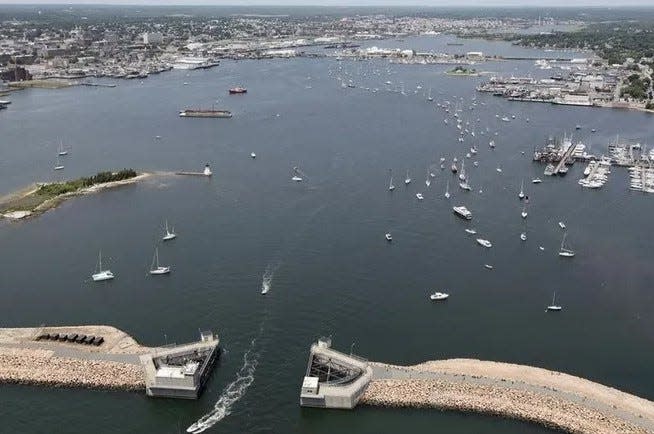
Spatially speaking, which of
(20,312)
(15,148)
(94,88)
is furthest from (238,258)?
(94,88)

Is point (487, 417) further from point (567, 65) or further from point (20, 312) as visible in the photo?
point (567, 65)

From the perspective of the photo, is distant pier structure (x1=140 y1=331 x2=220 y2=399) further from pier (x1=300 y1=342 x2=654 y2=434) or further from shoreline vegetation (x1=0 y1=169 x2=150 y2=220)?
shoreline vegetation (x1=0 y1=169 x2=150 y2=220)

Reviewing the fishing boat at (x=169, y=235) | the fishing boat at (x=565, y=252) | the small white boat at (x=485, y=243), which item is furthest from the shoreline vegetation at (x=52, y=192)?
the fishing boat at (x=565, y=252)

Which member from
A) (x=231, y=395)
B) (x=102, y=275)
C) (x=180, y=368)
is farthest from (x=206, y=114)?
(x=231, y=395)

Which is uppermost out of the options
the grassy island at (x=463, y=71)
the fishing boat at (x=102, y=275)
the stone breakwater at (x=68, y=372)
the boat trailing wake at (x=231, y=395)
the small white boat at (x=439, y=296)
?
the grassy island at (x=463, y=71)

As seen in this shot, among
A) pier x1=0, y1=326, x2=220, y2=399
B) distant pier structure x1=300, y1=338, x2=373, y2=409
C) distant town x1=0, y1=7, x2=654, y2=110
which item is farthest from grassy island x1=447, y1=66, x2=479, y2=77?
pier x1=0, y1=326, x2=220, y2=399

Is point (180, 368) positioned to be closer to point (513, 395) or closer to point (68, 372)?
point (68, 372)

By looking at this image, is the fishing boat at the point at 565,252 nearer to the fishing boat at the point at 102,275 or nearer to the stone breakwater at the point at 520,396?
the stone breakwater at the point at 520,396
